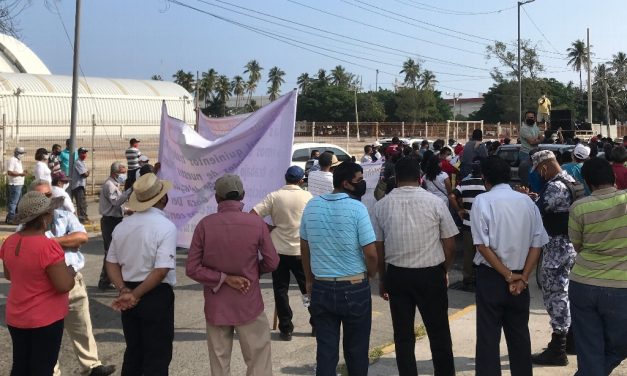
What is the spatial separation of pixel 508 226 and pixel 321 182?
3190 mm

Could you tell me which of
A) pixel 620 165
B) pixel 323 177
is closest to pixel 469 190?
pixel 620 165

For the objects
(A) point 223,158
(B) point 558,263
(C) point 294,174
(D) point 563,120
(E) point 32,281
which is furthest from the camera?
(D) point 563,120

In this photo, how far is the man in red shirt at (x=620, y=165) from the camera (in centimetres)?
707

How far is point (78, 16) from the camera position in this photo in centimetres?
1397

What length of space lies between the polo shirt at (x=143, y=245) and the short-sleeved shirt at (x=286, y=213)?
2007mm

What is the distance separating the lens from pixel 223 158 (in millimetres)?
7336

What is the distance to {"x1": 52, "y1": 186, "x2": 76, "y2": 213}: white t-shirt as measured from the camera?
224 inches

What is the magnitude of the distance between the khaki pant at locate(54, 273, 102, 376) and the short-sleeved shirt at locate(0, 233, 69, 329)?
3.93 feet

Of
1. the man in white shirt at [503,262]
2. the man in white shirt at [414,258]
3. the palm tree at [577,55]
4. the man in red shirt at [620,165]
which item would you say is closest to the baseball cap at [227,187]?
the man in white shirt at [414,258]

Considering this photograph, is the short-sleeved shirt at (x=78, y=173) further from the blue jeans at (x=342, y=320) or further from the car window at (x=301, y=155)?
the blue jeans at (x=342, y=320)

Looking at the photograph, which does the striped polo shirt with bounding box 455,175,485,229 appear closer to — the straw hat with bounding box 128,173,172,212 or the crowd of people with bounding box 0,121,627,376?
the crowd of people with bounding box 0,121,627,376

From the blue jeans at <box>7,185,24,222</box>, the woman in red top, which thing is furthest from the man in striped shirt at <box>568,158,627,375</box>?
the blue jeans at <box>7,185,24,222</box>

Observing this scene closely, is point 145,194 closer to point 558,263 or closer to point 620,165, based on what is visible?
point 558,263

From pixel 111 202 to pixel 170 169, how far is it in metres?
1.07
